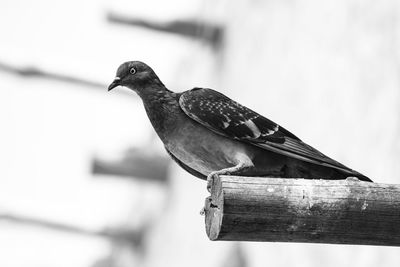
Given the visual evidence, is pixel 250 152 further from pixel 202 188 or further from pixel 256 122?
pixel 202 188

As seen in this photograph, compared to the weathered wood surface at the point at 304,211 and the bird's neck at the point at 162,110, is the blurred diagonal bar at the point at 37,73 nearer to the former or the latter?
the bird's neck at the point at 162,110

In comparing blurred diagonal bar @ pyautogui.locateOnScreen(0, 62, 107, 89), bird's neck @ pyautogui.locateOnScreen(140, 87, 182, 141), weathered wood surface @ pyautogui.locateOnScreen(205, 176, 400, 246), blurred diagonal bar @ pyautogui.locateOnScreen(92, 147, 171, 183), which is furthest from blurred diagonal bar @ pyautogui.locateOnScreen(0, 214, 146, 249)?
weathered wood surface @ pyautogui.locateOnScreen(205, 176, 400, 246)

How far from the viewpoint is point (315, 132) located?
6.09 meters

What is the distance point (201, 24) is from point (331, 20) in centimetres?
325

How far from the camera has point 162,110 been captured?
Answer: 3.95 m

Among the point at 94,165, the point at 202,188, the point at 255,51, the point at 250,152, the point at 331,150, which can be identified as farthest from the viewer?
the point at 94,165

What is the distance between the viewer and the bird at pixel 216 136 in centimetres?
378

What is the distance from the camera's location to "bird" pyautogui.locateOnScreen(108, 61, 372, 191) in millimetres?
3779

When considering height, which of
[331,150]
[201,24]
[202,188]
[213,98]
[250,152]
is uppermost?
[201,24]

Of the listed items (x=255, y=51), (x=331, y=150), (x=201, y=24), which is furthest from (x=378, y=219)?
(x=201, y=24)

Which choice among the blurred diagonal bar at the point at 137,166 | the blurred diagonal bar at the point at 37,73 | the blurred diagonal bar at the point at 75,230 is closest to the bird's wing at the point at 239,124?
the blurred diagonal bar at the point at 37,73

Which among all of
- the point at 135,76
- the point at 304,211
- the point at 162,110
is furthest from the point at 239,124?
the point at 304,211

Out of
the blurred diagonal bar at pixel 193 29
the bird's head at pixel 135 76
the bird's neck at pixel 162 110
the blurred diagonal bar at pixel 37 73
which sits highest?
the blurred diagonal bar at pixel 193 29

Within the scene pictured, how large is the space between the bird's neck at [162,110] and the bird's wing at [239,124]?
0.17 feet
